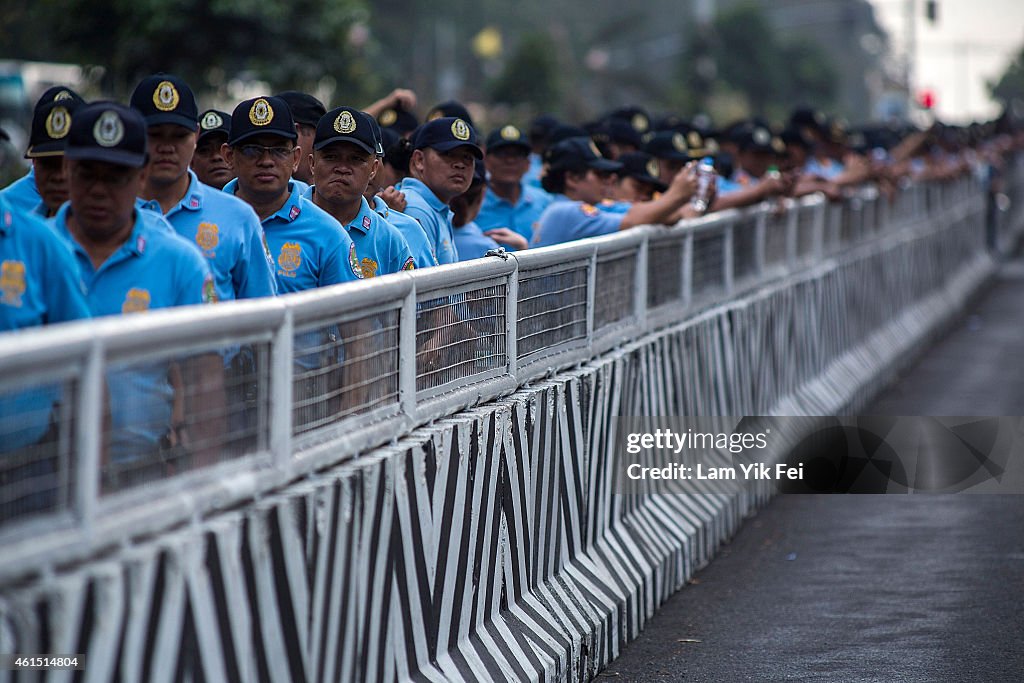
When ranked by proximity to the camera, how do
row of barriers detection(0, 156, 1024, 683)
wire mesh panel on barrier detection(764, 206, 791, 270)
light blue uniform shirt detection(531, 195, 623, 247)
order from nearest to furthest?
1. row of barriers detection(0, 156, 1024, 683)
2. light blue uniform shirt detection(531, 195, 623, 247)
3. wire mesh panel on barrier detection(764, 206, 791, 270)

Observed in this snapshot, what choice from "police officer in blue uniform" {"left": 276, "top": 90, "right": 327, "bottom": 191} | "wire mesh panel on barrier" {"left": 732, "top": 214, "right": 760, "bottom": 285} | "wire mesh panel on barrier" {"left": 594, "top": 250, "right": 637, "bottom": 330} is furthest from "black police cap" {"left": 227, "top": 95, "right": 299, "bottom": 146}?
"wire mesh panel on barrier" {"left": 732, "top": 214, "right": 760, "bottom": 285}

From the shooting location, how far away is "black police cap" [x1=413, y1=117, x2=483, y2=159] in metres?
8.27

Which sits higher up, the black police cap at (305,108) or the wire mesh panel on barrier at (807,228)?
the black police cap at (305,108)

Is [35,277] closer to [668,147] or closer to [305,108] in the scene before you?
[305,108]

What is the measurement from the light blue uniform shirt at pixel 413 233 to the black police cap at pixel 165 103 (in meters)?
1.36

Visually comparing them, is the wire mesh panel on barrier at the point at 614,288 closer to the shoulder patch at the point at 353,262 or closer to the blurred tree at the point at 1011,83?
the shoulder patch at the point at 353,262

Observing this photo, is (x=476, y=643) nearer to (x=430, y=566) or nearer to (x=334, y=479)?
(x=430, y=566)

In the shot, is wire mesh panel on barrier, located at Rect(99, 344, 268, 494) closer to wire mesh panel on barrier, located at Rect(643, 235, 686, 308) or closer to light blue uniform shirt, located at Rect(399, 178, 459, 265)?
light blue uniform shirt, located at Rect(399, 178, 459, 265)

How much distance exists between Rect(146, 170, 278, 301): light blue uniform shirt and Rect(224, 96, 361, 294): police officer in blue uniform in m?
0.67

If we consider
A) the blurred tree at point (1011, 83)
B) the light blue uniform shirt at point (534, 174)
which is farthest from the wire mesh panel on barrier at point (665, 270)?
the blurred tree at point (1011, 83)

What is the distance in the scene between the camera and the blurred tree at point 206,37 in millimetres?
27719

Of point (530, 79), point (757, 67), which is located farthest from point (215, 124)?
point (757, 67)

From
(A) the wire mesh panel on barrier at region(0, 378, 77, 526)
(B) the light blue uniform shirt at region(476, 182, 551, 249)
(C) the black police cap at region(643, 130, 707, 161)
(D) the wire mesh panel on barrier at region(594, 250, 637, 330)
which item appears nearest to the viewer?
(A) the wire mesh panel on barrier at region(0, 378, 77, 526)

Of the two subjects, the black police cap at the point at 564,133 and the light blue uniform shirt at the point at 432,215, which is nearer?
the light blue uniform shirt at the point at 432,215
